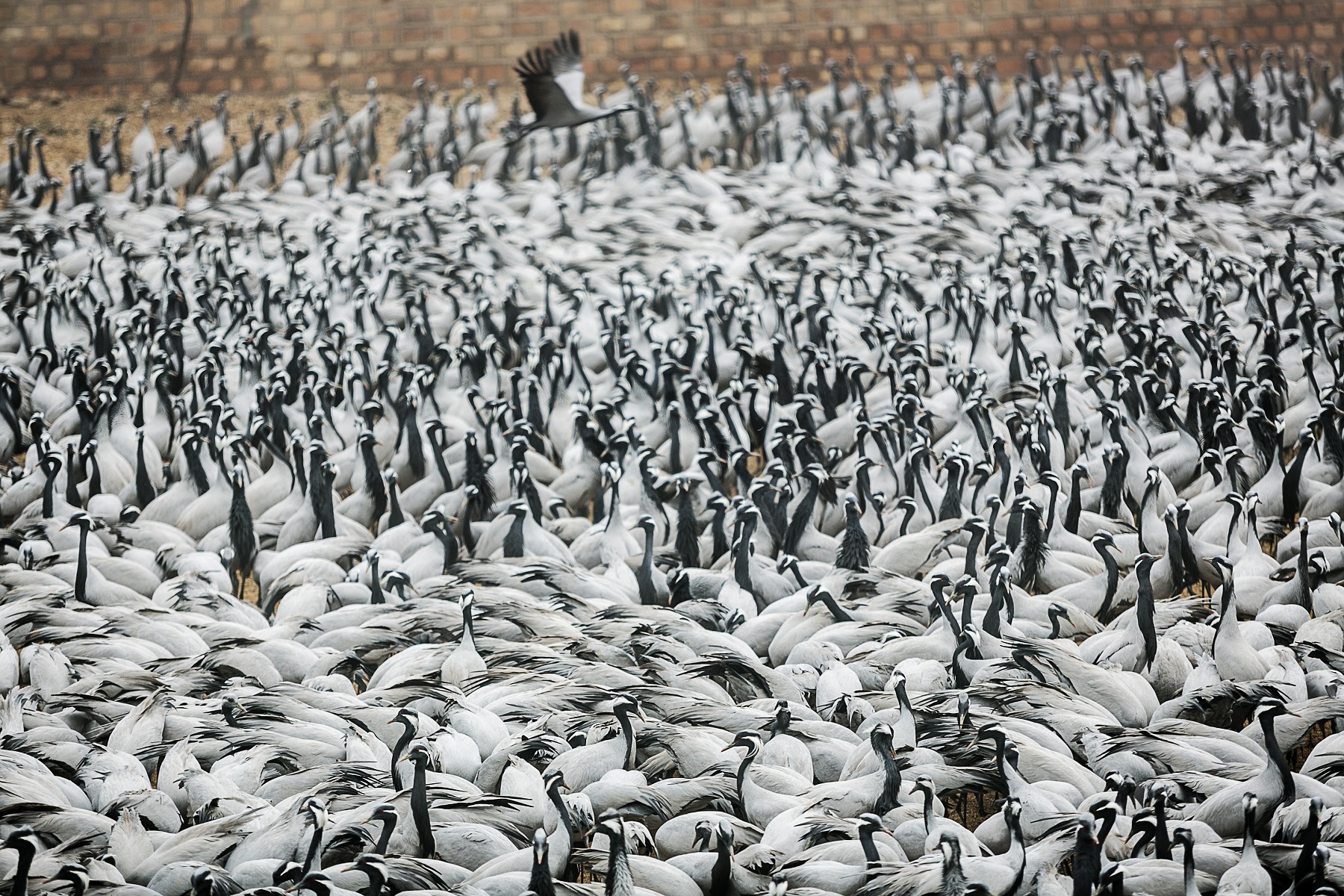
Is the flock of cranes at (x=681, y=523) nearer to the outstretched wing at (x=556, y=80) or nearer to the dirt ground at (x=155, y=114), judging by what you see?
the outstretched wing at (x=556, y=80)

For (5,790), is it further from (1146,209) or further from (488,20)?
(488,20)

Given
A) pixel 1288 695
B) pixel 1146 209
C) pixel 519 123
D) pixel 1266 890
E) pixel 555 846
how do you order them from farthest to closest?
pixel 519 123, pixel 1146 209, pixel 1288 695, pixel 555 846, pixel 1266 890

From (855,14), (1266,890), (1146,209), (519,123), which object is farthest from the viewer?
(855,14)

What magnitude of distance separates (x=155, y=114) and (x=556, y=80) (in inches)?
289

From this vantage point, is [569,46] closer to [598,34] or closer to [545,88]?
[545,88]

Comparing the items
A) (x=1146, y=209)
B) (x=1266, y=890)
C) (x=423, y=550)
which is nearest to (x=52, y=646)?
(x=423, y=550)

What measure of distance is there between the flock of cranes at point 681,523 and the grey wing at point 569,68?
64 millimetres

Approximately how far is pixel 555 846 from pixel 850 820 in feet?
2.86

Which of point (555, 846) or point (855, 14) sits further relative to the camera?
point (855, 14)

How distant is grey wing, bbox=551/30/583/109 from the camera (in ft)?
28.7

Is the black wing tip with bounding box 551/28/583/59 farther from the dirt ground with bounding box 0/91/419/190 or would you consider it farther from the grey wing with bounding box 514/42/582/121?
the dirt ground with bounding box 0/91/419/190

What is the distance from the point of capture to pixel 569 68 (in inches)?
350

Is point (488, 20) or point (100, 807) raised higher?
point (488, 20)

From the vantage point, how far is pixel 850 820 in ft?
13.1
